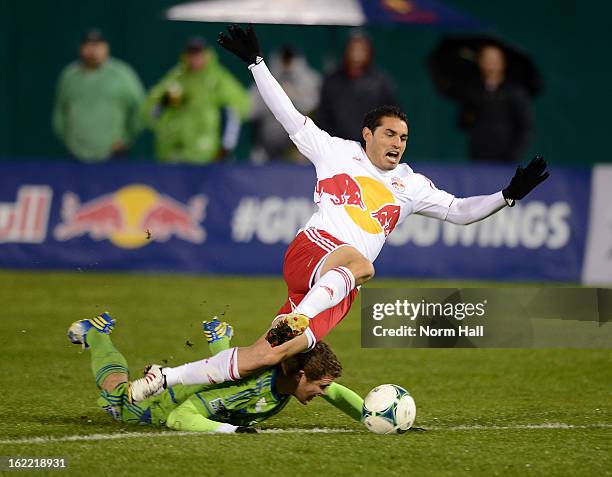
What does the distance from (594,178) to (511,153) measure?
139 centimetres

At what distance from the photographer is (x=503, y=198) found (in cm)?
955

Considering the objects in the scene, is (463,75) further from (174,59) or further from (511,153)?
(174,59)

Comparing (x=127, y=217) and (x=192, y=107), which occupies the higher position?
(x=192, y=107)

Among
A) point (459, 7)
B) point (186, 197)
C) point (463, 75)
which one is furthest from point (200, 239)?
point (459, 7)

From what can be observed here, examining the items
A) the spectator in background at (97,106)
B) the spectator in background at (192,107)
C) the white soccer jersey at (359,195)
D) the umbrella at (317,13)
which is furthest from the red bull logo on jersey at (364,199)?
the spectator in background at (97,106)

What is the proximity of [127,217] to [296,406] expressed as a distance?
763cm

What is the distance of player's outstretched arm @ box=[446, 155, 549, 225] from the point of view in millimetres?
9438

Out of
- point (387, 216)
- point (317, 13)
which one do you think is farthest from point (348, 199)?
point (317, 13)

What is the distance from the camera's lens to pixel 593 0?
2338 cm

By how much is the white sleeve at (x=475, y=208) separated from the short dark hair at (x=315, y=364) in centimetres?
176

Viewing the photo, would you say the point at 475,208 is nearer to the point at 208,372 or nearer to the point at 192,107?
the point at 208,372

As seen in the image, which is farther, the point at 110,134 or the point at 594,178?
the point at 110,134

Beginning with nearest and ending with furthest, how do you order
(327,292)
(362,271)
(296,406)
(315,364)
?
1. (315,364)
2. (327,292)
3. (362,271)
4. (296,406)

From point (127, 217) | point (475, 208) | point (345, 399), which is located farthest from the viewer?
point (127, 217)
